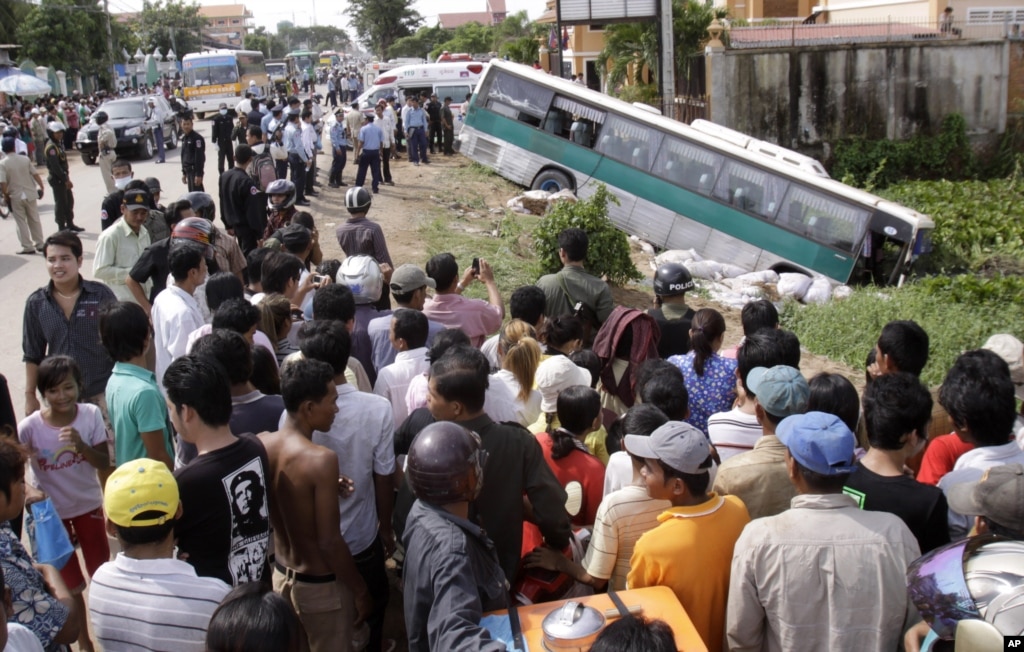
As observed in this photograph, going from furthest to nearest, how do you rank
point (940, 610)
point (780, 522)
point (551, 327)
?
1. point (551, 327)
2. point (780, 522)
3. point (940, 610)

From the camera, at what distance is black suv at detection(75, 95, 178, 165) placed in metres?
21.8

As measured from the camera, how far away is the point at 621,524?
3.21m

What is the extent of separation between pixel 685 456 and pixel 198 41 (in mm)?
74938

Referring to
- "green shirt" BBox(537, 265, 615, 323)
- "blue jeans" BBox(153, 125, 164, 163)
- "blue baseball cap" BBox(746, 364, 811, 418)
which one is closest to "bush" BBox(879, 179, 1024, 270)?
"green shirt" BBox(537, 265, 615, 323)

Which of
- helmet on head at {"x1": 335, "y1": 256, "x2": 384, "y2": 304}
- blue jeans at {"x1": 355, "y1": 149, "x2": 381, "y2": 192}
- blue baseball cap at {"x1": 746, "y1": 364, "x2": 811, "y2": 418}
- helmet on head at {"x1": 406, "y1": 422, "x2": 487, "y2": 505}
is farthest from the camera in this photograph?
blue jeans at {"x1": 355, "y1": 149, "x2": 381, "y2": 192}

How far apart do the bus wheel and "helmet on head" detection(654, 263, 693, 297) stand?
10.7m

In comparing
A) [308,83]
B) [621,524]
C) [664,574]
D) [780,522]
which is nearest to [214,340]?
[621,524]

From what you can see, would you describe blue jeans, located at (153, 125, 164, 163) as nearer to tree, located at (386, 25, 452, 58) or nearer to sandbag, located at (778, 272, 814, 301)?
sandbag, located at (778, 272, 814, 301)

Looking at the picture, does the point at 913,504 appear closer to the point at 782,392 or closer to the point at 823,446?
the point at 823,446

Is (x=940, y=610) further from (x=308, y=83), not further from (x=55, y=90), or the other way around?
(x=308, y=83)

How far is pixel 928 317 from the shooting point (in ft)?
35.1

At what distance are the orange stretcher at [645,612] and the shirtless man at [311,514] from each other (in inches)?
35.7

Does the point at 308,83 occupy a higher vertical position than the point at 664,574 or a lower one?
higher

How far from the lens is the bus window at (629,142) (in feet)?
49.8
